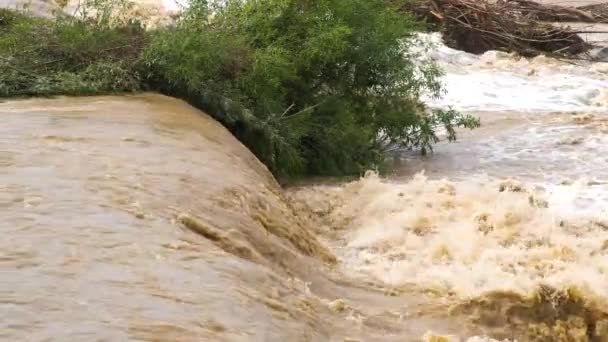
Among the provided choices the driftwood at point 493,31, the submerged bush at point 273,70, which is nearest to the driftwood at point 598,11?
the driftwood at point 493,31

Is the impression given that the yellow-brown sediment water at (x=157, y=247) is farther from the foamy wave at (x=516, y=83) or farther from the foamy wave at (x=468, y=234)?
the foamy wave at (x=516, y=83)

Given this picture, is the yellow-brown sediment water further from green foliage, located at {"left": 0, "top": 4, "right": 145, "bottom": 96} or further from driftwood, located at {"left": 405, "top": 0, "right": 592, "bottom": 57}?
driftwood, located at {"left": 405, "top": 0, "right": 592, "bottom": 57}

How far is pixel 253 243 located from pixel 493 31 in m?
13.8

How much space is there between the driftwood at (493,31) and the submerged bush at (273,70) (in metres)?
7.44

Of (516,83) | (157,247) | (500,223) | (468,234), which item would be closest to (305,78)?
(500,223)

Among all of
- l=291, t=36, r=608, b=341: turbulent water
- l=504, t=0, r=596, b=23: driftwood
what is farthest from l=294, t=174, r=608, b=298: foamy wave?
l=504, t=0, r=596, b=23: driftwood

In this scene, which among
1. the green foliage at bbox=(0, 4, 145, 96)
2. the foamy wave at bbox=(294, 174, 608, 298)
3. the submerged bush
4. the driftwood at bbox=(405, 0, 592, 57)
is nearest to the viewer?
the foamy wave at bbox=(294, 174, 608, 298)

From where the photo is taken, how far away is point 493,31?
18.5 meters

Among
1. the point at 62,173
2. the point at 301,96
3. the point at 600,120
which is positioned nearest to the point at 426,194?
the point at 301,96

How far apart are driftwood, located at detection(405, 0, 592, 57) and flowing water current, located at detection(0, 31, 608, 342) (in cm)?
819

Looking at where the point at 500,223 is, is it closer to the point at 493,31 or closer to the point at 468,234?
the point at 468,234

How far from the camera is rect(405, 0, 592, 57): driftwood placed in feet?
59.2

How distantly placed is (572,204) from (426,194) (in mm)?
1336

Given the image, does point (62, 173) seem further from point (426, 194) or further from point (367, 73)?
point (367, 73)
